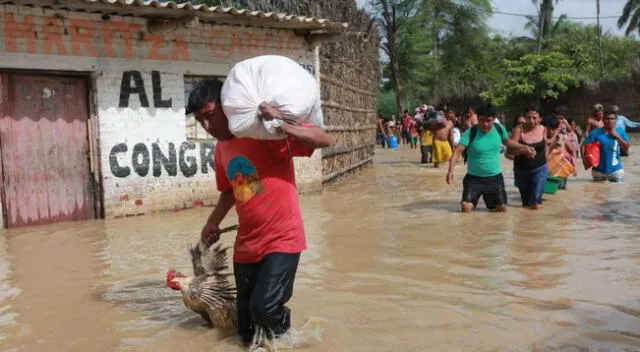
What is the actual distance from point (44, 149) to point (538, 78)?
23.9 meters

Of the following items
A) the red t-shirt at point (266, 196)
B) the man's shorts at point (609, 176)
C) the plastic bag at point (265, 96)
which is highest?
the plastic bag at point (265, 96)

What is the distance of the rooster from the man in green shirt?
4958mm

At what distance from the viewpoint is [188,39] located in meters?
9.66

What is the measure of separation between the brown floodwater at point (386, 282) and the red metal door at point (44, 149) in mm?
354

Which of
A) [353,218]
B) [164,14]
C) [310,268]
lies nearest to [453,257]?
[310,268]

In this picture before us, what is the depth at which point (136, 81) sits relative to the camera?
9.22m

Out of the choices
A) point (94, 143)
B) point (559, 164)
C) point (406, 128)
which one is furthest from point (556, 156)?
point (406, 128)

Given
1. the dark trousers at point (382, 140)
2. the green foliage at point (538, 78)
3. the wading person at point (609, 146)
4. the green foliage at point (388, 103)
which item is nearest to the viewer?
the wading person at point (609, 146)

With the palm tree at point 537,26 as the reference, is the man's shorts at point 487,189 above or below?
below

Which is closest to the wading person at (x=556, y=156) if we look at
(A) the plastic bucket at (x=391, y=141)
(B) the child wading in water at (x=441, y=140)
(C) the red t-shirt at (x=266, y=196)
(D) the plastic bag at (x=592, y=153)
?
(D) the plastic bag at (x=592, y=153)

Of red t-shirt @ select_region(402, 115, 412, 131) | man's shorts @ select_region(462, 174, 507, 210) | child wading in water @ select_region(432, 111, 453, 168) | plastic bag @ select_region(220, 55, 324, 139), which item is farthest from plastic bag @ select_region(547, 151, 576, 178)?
red t-shirt @ select_region(402, 115, 412, 131)

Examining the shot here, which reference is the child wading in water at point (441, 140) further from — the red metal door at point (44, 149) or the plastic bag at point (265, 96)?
the plastic bag at point (265, 96)

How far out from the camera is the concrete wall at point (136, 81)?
27.4ft

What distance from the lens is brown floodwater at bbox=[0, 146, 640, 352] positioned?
380cm
